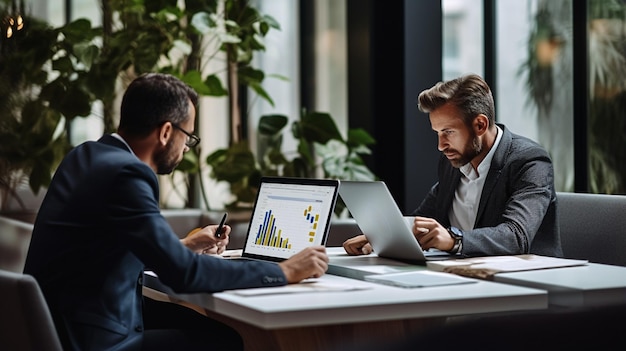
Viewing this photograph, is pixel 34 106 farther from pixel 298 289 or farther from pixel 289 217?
pixel 298 289

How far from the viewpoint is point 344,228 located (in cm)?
447

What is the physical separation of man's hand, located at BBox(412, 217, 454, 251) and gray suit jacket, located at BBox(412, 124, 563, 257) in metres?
0.12

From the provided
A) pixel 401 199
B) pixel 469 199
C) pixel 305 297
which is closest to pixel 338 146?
pixel 401 199

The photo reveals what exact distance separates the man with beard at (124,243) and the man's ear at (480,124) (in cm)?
105

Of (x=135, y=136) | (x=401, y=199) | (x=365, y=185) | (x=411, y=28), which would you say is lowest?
(x=401, y=199)

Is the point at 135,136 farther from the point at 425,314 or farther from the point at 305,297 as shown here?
the point at 425,314

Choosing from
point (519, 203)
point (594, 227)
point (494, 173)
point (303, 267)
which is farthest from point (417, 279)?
point (594, 227)

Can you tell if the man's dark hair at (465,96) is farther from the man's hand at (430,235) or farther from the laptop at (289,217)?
the laptop at (289,217)

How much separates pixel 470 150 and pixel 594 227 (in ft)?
1.81

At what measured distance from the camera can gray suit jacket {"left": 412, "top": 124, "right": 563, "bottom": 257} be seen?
3.02m

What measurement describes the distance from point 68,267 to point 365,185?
92 centimetres

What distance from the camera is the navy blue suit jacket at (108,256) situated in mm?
2266

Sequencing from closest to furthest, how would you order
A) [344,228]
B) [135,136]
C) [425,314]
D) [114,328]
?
[425,314] < [114,328] < [135,136] < [344,228]

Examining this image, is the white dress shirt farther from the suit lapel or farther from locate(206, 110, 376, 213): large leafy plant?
locate(206, 110, 376, 213): large leafy plant
